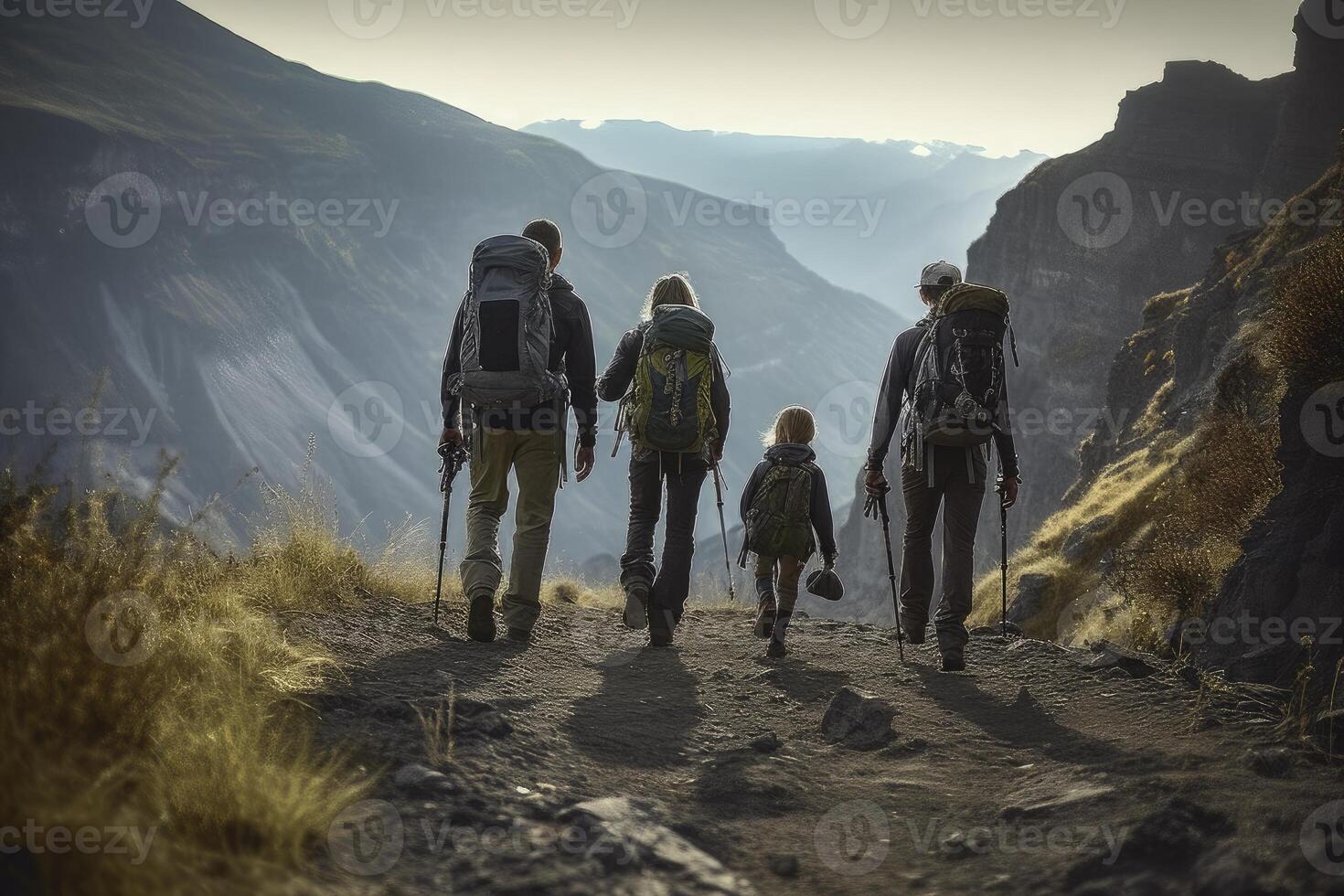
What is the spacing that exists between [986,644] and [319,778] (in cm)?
533

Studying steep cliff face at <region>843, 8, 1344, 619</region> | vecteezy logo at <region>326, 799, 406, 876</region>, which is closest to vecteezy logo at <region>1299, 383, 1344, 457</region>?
vecteezy logo at <region>326, 799, 406, 876</region>

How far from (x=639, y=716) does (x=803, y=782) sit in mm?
1143

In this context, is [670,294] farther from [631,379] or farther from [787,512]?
[787,512]

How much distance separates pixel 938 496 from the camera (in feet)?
21.3

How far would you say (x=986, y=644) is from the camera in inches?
279

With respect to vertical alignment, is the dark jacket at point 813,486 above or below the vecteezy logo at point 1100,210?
below

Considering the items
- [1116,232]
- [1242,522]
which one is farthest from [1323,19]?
[1242,522]

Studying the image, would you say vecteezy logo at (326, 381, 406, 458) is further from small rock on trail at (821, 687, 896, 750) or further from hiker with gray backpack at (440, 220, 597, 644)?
small rock on trail at (821, 687, 896, 750)

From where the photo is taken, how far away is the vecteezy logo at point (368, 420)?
127 meters

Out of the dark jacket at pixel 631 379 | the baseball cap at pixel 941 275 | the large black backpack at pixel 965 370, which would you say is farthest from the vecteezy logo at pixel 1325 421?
the dark jacket at pixel 631 379

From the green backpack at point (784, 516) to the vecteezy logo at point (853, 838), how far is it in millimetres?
3428

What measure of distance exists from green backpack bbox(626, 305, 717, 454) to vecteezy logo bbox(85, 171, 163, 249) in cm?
11825

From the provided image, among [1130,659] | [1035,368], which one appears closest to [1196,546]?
[1130,659]

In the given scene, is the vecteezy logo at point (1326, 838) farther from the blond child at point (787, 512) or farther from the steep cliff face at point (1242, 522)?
the blond child at point (787, 512)
